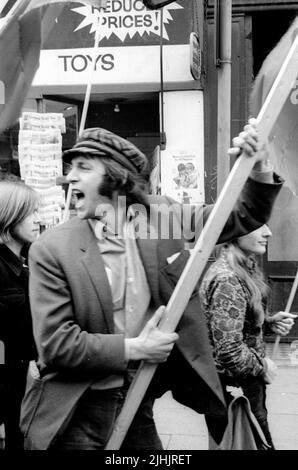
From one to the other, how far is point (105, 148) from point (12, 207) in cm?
129

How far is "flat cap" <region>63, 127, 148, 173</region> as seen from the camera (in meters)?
2.39

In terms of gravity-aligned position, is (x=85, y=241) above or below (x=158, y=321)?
above

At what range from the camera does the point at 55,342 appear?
7.06ft

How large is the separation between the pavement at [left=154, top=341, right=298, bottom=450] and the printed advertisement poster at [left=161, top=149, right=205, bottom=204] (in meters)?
2.35

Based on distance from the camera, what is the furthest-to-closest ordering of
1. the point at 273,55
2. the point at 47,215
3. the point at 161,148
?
the point at 161,148 → the point at 47,215 → the point at 273,55

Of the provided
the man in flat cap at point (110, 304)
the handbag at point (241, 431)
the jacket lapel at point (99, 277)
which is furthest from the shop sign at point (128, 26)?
the handbag at point (241, 431)

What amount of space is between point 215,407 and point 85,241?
29.2 inches

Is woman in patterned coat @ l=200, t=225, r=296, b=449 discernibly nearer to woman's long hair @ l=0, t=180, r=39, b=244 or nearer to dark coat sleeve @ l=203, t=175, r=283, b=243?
dark coat sleeve @ l=203, t=175, r=283, b=243

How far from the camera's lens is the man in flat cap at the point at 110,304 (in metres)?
2.19

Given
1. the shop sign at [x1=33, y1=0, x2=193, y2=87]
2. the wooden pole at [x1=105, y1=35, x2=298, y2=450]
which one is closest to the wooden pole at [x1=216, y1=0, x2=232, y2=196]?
the wooden pole at [x1=105, y1=35, x2=298, y2=450]

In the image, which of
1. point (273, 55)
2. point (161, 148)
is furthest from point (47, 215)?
point (161, 148)

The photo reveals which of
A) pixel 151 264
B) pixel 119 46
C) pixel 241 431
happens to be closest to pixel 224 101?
pixel 151 264

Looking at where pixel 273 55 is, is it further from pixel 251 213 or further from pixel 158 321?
pixel 158 321

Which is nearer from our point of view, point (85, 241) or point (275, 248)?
point (85, 241)
